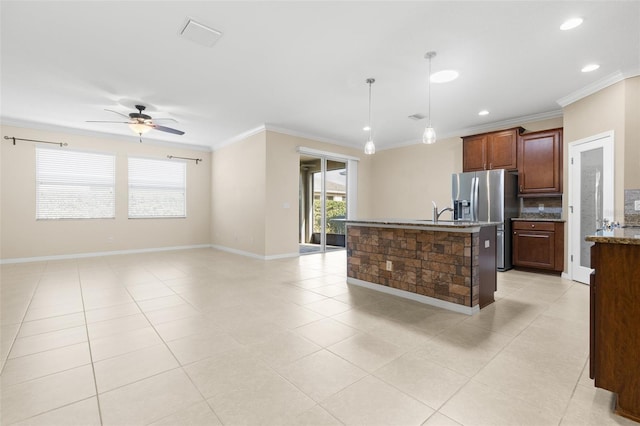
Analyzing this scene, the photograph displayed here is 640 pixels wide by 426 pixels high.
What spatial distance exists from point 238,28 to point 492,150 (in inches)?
193

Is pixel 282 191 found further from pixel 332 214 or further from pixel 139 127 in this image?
pixel 139 127

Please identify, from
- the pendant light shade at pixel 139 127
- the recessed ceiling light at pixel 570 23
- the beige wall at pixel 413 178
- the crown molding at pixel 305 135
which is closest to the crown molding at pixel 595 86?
the beige wall at pixel 413 178

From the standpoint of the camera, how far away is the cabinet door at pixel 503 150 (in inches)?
205

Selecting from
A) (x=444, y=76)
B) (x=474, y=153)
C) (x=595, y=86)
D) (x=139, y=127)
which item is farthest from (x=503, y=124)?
(x=139, y=127)

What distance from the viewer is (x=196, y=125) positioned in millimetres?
5984

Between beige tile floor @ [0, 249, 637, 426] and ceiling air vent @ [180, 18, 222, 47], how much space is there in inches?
108

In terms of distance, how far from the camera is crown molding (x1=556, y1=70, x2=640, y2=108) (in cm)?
354

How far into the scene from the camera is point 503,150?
5.34 meters

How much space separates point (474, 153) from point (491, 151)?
12.1 inches

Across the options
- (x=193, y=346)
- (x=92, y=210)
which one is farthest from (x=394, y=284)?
(x=92, y=210)

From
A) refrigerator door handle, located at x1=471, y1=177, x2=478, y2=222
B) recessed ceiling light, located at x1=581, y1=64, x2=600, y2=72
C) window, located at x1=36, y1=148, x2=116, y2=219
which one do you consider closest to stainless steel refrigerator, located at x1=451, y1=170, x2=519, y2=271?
refrigerator door handle, located at x1=471, y1=177, x2=478, y2=222

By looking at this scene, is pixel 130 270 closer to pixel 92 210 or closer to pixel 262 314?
pixel 92 210

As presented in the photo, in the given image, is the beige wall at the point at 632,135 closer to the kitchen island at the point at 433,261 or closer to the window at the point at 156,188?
the kitchen island at the point at 433,261

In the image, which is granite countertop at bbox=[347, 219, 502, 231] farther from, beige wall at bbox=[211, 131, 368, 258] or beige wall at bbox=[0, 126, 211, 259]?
beige wall at bbox=[0, 126, 211, 259]
